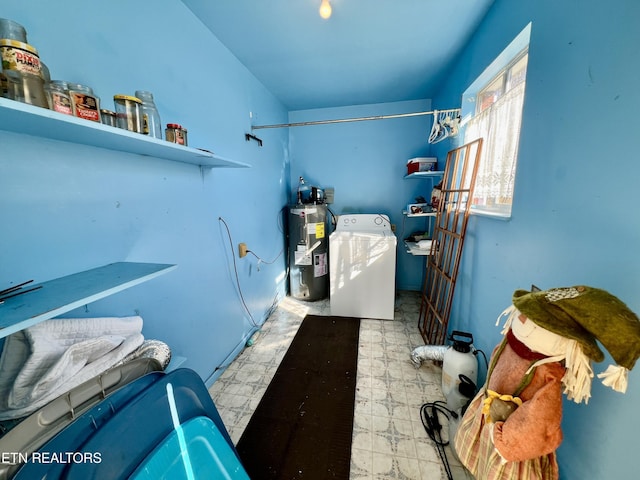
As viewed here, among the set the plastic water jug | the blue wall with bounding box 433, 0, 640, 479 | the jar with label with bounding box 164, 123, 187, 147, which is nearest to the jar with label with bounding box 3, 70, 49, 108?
the jar with label with bounding box 164, 123, 187, 147

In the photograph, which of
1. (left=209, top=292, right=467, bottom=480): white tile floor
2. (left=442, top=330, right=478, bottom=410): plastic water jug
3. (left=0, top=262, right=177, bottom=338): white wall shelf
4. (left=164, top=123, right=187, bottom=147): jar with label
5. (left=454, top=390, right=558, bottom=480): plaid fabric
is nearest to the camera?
(left=0, top=262, right=177, bottom=338): white wall shelf

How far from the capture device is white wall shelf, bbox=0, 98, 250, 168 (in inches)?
22.6

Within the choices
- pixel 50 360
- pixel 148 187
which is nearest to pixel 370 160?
pixel 148 187

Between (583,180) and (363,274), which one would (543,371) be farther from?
(363,274)

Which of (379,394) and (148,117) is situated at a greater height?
(148,117)

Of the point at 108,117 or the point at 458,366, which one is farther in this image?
the point at 458,366

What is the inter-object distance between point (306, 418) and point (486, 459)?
3.31 feet

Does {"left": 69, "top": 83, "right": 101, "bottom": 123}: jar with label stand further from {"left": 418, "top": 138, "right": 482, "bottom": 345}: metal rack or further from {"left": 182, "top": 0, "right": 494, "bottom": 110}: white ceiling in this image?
{"left": 418, "top": 138, "right": 482, "bottom": 345}: metal rack

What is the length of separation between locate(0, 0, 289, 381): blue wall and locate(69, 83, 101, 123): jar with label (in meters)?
0.24

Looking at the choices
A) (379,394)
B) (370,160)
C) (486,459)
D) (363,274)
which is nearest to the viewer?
(486,459)

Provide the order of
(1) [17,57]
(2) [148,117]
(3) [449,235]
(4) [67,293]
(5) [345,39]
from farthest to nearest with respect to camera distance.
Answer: (3) [449,235] < (5) [345,39] < (2) [148,117] < (4) [67,293] < (1) [17,57]

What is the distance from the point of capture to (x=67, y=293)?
2.34ft

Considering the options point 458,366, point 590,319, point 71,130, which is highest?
point 71,130

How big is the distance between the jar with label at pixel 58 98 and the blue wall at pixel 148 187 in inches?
9.4
